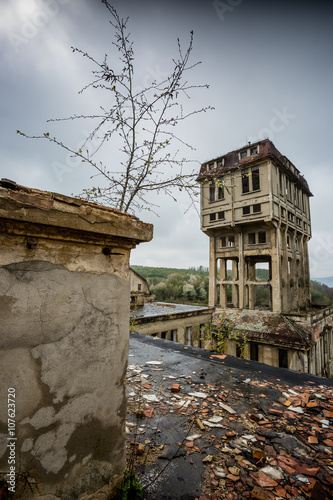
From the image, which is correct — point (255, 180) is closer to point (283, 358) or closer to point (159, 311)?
point (159, 311)

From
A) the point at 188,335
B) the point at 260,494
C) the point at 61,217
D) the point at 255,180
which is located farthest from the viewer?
the point at 255,180

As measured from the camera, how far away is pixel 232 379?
3.98 metres

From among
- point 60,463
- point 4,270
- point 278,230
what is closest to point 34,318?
point 4,270

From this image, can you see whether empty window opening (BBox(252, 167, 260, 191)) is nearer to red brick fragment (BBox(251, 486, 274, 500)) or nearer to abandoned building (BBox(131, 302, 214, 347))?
abandoned building (BBox(131, 302, 214, 347))

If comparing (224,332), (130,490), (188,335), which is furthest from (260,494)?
(224,332)

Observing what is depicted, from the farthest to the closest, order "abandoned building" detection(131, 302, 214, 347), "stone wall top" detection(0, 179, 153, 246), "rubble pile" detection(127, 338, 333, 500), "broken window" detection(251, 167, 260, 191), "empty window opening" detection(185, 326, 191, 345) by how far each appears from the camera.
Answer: "broken window" detection(251, 167, 260, 191)
"empty window opening" detection(185, 326, 191, 345)
"abandoned building" detection(131, 302, 214, 347)
"rubble pile" detection(127, 338, 333, 500)
"stone wall top" detection(0, 179, 153, 246)

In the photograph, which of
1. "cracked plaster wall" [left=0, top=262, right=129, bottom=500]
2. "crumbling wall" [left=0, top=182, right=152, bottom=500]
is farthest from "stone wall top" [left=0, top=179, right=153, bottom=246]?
"cracked plaster wall" [left=0, top=262, right=129, bottom=500]

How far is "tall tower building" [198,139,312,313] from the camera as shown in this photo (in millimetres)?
17125

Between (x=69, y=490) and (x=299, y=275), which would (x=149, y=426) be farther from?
(x=299, y=275)

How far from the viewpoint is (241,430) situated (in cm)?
257

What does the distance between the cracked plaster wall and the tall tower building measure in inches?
592

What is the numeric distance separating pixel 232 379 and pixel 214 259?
1691 cm

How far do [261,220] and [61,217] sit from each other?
17.7m

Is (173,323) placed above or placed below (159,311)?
below
